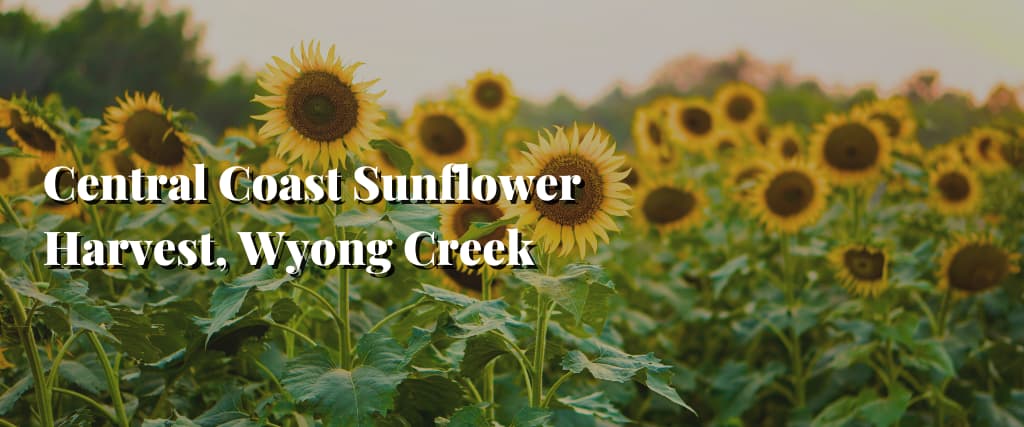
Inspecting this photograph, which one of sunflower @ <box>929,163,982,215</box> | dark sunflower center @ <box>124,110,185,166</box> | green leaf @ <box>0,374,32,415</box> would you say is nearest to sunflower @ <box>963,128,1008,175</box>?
sunflower @ <box>929,163,982,215</box>

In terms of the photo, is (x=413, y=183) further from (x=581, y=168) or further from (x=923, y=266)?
(x=923, y=266)

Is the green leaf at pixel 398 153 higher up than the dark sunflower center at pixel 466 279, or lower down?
higher up

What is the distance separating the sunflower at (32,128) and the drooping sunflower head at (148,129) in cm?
19

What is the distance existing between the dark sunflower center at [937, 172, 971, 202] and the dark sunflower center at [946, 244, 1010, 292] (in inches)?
59.5

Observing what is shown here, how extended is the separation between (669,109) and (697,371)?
2.61 metres

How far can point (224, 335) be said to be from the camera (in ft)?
7.79

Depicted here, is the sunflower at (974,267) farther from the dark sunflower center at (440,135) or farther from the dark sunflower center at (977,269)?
the dark sunflower center at (440,135)

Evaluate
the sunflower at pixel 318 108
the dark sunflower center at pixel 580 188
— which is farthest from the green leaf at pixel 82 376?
the dark sunflower center at pixel 580 188

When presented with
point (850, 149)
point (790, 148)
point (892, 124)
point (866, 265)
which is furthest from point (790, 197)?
point (790, 148)

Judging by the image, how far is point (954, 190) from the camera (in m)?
5.88

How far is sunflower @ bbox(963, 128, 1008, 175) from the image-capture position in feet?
19.6

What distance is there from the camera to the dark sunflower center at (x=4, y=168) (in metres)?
4.26

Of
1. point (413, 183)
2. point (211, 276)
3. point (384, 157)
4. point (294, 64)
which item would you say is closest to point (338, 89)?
point (294, 64)

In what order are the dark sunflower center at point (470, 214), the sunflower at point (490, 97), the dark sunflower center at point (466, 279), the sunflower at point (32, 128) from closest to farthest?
the dark sunflower center at point (470, 214) → the sunflower at point (32, 128) → the dark sunflower center at point (466, 279) → the sunflower at point (490, 97)
